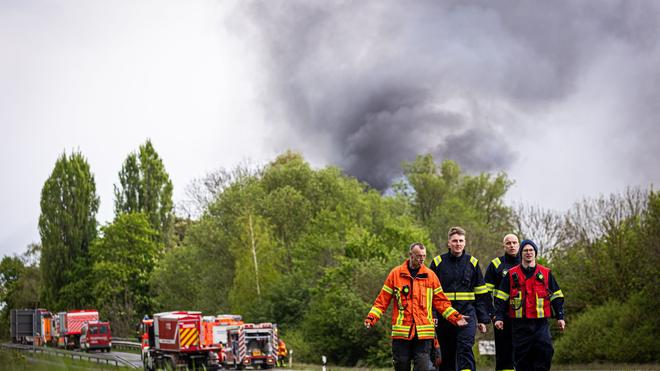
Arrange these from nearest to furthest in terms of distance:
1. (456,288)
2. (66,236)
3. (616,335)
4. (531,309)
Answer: (531,309) < (456,288) < (616,335) < (66,236)

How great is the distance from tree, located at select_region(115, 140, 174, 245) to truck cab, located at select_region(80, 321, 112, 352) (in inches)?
796

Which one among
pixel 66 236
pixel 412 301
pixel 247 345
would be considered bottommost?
pixel 247 345

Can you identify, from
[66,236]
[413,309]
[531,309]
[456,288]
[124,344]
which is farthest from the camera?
[66,236]

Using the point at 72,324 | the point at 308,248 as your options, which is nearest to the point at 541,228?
the point at 308,248

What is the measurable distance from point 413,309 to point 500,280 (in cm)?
224

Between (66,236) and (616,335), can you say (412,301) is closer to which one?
(616,335)

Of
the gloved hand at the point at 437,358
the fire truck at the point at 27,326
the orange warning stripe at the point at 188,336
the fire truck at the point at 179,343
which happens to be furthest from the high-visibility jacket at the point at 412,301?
the fire truck at the point at 27,326

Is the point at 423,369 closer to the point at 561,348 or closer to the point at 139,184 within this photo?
the point at 561,348

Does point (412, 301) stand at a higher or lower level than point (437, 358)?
higher

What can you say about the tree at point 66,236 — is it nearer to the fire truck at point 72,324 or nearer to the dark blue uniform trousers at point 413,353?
the fire truck at point 72,324

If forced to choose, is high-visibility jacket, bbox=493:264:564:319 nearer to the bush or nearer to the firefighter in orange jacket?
the firefighter in orange jacket

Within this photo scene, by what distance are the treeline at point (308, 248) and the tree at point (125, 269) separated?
0.46ft

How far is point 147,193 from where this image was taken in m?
88.1

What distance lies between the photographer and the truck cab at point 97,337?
2665 inches
